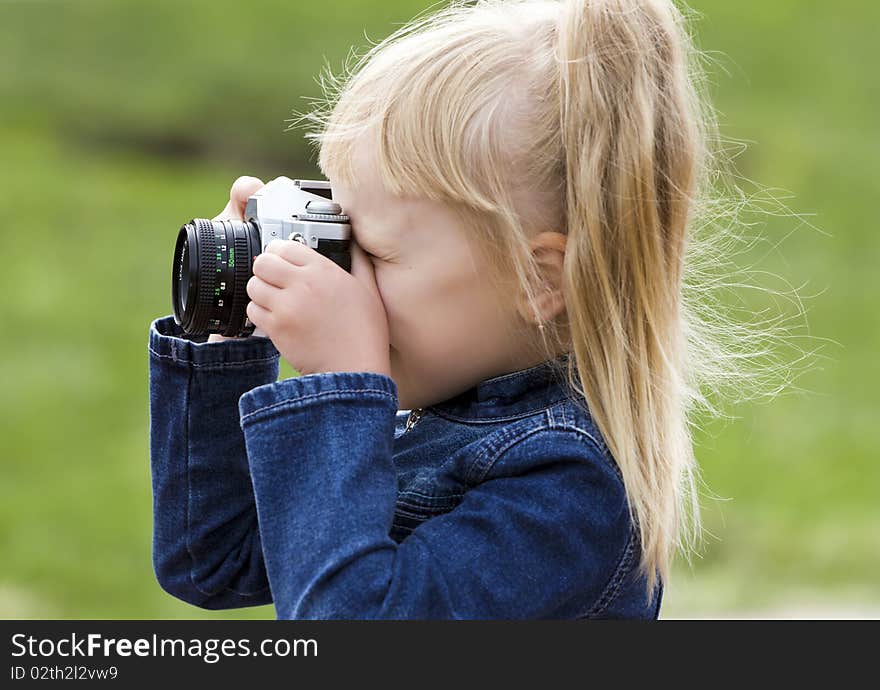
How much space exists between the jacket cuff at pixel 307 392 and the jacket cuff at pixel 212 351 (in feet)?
0.69

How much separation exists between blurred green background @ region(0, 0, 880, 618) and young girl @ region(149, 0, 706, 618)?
136 cm

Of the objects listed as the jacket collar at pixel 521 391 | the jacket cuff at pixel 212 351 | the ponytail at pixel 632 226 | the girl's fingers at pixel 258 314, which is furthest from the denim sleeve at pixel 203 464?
the ponytail at pixel 632 226

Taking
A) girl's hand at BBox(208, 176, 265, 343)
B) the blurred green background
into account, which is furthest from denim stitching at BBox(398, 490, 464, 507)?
the blurred green background

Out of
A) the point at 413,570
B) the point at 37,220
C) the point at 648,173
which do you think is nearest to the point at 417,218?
the point at 648,173

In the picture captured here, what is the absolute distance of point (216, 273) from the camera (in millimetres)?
1468

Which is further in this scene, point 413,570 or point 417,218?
point 417,218

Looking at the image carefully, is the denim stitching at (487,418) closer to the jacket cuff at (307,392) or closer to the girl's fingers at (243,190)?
the jacket cuff at (307,392)

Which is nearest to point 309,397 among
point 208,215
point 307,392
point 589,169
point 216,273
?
point 307,392

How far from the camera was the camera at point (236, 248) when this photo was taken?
1.47 m

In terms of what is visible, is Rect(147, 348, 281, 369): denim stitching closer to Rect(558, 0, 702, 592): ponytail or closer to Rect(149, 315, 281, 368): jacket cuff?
Rect(149, 315, 281, 368): jacket cuff

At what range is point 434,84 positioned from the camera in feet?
4.77

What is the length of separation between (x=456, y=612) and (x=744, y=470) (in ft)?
11.9

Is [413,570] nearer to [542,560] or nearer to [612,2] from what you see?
[542,560]

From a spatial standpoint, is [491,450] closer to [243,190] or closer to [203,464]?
[203,464]
